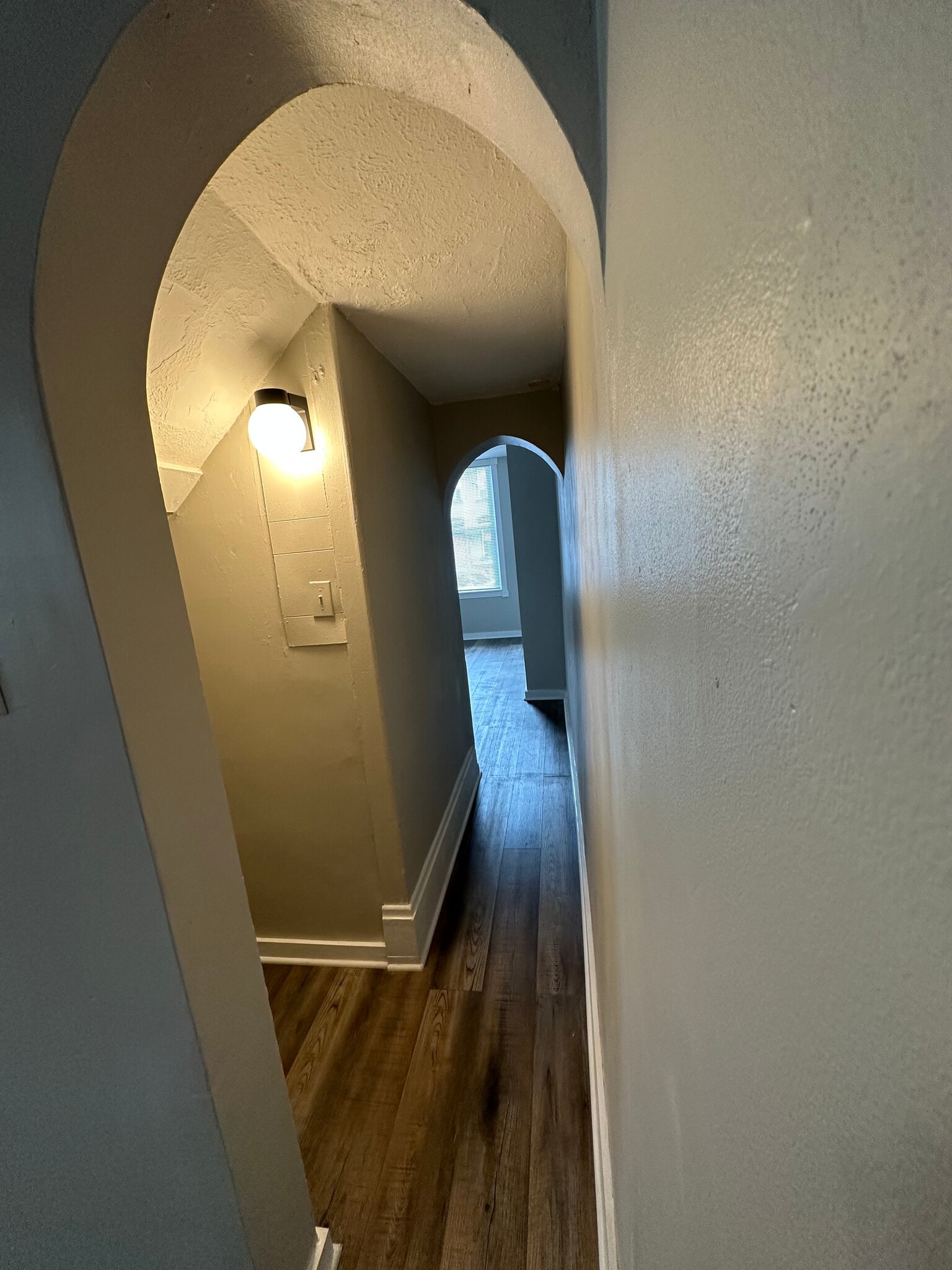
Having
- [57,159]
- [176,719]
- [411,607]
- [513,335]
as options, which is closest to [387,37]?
[57,159]

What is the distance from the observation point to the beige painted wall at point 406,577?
71.2 inches

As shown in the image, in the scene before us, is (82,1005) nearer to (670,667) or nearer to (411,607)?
(670,667)

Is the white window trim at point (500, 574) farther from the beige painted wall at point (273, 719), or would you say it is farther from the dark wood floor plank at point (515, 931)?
the beige painted wall at point (273, 719)

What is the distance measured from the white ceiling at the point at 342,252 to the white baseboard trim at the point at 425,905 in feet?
5.20

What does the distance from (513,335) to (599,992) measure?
2.03 m

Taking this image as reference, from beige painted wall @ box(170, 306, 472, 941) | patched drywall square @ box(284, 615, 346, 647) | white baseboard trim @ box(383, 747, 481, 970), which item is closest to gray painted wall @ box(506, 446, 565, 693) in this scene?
white baseboard trim @ box(383, 747, 481, 970)

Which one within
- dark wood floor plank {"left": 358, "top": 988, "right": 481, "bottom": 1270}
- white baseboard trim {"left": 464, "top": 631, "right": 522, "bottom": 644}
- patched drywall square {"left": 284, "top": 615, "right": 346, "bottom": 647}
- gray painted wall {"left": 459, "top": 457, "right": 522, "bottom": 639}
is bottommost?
dark wood floor plank {"left": 358, "top": 988, "right": 481, "bottom": 1270}

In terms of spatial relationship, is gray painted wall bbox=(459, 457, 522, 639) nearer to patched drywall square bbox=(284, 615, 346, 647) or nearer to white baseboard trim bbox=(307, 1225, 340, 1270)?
patched drywall square bbox=(284, 615, 346, 647)

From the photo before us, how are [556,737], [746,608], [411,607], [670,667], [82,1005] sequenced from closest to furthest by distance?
1. [746,608]
2. [670,667]
3. [82,1005]
4. [411,607]
5. [556,737]

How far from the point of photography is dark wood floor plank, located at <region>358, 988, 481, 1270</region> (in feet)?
4.14

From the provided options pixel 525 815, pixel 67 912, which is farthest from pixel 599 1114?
pixel 525 815

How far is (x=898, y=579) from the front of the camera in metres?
0.16

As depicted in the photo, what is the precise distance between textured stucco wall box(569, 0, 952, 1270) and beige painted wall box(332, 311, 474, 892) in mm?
1433

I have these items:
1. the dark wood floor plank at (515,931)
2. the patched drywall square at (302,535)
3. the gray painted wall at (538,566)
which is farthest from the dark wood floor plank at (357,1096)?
the gray painted wall at (538,566)
